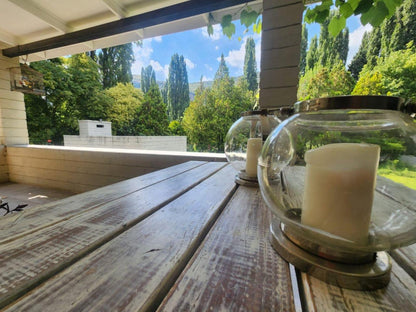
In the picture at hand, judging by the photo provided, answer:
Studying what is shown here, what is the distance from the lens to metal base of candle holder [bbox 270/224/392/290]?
258 mm

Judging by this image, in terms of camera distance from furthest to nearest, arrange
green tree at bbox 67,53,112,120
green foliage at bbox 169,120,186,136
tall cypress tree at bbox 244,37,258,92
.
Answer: tall cypress tree at bbox 244,37,258,92
green foliage at bbox 169,120,186,136
green tree at bbox 67,53,112,120

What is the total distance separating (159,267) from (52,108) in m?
11.1

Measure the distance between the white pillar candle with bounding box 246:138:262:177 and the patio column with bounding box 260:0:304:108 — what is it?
0.79 metres

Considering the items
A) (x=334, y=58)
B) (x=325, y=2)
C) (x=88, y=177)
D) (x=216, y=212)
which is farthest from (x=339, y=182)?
(x=334, y=58)

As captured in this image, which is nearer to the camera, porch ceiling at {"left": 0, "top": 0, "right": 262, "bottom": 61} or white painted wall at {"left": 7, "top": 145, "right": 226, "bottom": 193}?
porch ceiling at {"left": 0, "top": 0, "right": 262, "bottom": 61}

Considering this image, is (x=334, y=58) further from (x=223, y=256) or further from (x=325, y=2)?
(x=223, y=256)

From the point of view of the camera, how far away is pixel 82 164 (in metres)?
2.72

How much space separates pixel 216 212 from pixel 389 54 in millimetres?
9231

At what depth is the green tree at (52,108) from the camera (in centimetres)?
748

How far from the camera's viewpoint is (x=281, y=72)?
1.41 m

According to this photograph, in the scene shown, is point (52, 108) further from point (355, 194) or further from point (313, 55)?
point (313, 55)

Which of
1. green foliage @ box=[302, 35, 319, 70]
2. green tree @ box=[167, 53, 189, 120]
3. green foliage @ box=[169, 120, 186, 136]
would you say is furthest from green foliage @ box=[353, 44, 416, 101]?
green tree @ box=[167, 53, 189, 120]

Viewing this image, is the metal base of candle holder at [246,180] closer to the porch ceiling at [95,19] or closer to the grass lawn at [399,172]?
the grass lawn at [399,172]

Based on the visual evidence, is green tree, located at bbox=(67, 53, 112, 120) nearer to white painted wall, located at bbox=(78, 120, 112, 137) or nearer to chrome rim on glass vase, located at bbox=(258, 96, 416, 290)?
white painted wall, located at bbox=(78, 120, 112, 137)
